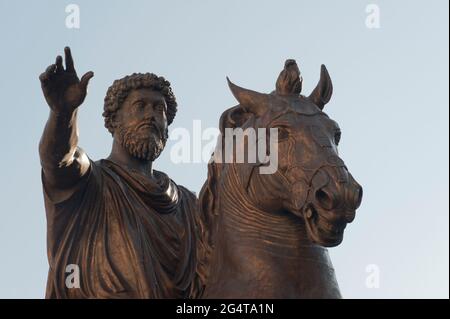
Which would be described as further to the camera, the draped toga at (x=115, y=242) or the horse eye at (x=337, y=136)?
the draped toga at (x=115, y=242)

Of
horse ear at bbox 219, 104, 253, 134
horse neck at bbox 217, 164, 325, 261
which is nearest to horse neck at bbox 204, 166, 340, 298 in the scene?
horse neck at bbox 217, 164, 325, 261

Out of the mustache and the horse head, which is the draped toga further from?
the horse head

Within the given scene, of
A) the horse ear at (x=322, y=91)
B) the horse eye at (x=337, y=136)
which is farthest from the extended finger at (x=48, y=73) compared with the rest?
the horse eye at (x=337, y=136)

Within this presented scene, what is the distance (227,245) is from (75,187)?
1.75m

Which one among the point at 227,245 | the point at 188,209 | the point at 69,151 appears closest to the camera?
the point at 227,245

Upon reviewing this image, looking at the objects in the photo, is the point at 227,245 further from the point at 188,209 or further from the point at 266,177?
the point at 188,209

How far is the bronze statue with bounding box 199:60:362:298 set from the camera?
9.37m

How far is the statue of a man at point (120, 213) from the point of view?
1080cm

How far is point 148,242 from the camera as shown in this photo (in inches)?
446

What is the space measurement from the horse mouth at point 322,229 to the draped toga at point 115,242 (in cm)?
167

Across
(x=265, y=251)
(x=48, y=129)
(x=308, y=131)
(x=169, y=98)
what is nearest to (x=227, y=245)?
(x=265, y=251)

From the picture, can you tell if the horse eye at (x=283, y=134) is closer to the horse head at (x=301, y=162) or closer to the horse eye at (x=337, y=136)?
the horse head at (x=301, y=162)

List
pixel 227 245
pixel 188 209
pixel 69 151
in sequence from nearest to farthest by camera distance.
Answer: pixel 227 245
pixel 69 151
pixel 188 209

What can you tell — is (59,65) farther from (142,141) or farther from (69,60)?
(142,141)
